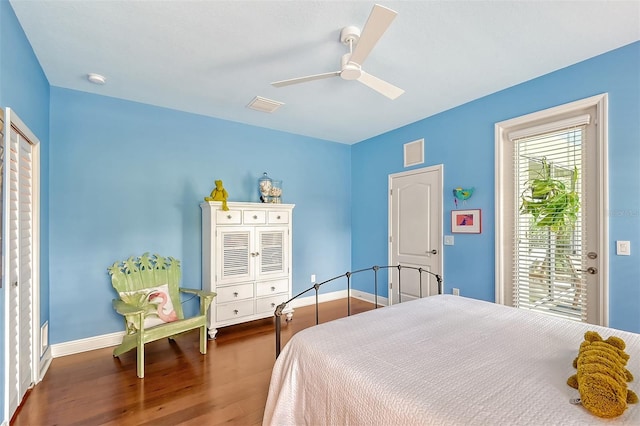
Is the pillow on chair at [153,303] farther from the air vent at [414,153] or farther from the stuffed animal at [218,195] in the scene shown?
the air vent at [414,153]

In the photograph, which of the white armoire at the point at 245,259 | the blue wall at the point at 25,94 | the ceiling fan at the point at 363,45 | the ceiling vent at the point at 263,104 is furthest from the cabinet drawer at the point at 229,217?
the ceiling fan at the point at 363,45

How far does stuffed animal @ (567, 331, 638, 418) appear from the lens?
960mm

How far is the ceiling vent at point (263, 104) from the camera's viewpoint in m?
3.32

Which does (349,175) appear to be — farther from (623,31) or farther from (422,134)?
(623,31)

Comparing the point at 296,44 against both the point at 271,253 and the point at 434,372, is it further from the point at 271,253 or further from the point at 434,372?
the point at 271,253

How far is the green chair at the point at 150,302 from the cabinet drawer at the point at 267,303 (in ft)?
2.45

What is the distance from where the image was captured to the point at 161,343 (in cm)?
322

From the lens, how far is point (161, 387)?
2342 mm

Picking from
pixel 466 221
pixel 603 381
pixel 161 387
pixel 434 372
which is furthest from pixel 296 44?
pixel 161 387

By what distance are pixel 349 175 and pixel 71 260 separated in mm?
3886

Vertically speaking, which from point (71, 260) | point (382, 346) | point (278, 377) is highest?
point (71, 260)

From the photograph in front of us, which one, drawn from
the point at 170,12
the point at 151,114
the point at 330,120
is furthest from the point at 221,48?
the point at 330,120

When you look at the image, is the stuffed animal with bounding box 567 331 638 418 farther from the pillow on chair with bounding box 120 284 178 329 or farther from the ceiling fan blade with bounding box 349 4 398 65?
the pillow on chair with bounding box 120 284 178 329

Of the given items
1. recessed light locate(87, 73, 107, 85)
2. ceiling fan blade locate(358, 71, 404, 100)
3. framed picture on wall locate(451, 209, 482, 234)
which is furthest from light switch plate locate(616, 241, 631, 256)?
recessed light locate(87, 73, 107, 85)
